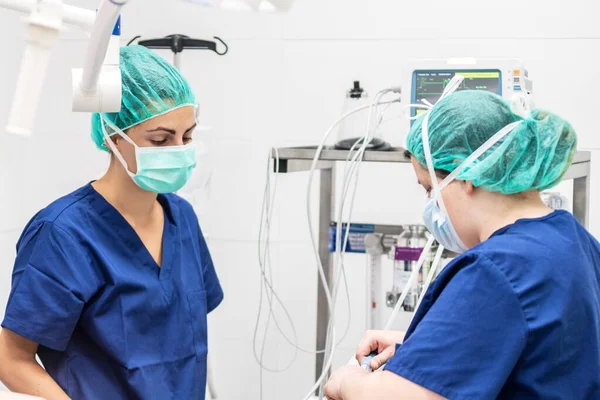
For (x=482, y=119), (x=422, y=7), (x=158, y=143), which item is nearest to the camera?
(x=482, y=119)

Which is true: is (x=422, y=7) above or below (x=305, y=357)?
above

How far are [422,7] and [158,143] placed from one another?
1.29 meters

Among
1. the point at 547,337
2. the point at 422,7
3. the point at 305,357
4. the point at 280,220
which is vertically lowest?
the point at 305,357

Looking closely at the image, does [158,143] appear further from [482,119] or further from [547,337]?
[547,337]

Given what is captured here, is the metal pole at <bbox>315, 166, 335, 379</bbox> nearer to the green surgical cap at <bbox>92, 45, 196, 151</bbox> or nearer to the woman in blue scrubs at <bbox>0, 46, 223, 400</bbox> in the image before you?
the woman in blue scrubs at <bbox>0, 46, 223, 400</bbox>

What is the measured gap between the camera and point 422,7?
2486 mm

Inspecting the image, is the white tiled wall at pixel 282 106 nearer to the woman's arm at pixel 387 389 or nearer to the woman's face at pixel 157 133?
the woman's face at pixel 157 133

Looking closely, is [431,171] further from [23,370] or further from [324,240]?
[324,240]

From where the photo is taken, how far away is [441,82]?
1.93 metres

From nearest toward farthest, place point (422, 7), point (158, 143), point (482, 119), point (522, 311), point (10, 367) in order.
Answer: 1. point (522, 311)
2. point (482, 119)
3. point (10, 367)
4. point (158, 143)
5. point (422, 7)

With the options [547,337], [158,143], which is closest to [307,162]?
[158,143]

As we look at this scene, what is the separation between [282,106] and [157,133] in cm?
113

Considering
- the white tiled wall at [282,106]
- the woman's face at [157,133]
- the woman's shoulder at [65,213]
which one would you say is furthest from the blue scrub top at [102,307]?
the white tiled wall at [282,106]

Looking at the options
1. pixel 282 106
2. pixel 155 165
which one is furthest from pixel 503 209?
pixel 282 106
